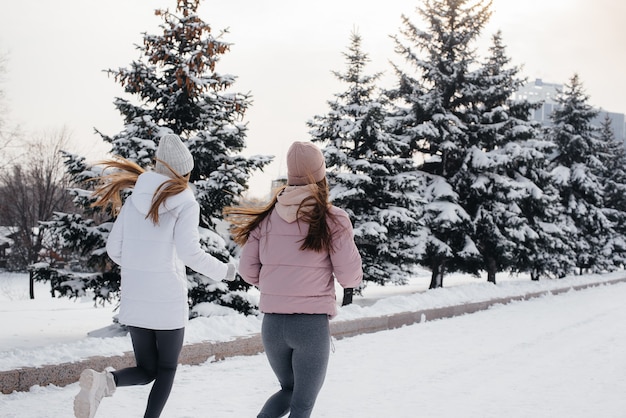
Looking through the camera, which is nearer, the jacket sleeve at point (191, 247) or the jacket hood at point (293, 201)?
the jacket hood at point (293, 201)

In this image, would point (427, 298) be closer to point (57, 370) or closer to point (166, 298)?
point (57, 370)

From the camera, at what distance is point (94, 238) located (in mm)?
10984

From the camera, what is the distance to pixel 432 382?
667 cm

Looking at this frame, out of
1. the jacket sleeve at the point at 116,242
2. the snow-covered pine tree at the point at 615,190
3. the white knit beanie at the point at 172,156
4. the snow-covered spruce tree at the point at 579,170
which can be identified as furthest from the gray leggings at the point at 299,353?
the snow-covered pine tree at the point at 615,190

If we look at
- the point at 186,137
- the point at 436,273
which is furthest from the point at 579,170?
the point at 186,137

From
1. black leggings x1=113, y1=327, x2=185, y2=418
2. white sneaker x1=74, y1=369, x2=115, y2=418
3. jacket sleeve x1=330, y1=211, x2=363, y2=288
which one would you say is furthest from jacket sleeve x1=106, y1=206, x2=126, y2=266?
jacket sleeve x1=330, y1=211, x2=363, y2=288

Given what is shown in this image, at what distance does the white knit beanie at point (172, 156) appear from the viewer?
4.07 metres

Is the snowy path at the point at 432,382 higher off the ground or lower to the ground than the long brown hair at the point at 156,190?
lower

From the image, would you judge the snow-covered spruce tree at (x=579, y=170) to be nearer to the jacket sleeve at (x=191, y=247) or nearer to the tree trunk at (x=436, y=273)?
the tree trunk at (x=436, y=273)

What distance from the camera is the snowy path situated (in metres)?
5.41

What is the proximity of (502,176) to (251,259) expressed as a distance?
19.0m

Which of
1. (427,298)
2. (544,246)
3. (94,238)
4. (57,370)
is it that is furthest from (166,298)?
(544,246)

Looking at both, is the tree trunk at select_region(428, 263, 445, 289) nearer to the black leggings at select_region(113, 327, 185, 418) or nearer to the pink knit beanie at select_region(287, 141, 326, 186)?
the black leggings at select_region(113, 327, 185, 418)

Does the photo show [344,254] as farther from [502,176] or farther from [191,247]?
[502,176]
